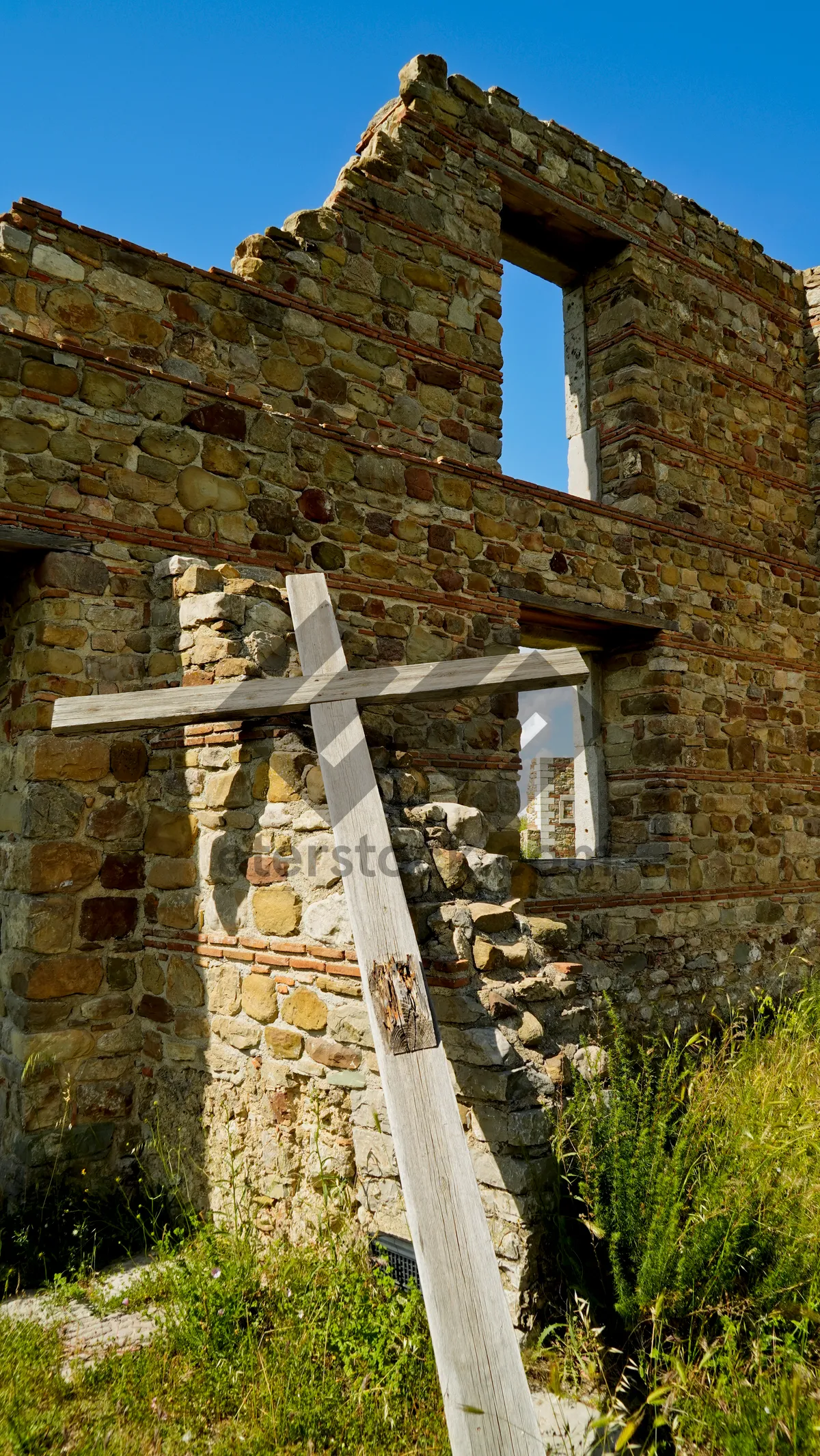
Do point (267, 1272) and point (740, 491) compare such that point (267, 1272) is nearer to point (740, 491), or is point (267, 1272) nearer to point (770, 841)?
point (770, 841)

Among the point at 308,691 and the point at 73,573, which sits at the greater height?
the point at 73,573

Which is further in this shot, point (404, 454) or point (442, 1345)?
point (404, 454)

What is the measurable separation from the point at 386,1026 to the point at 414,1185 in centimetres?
42

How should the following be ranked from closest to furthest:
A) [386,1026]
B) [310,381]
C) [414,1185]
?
[414,1185]
[386,1026]
[310,381]

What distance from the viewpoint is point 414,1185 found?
234cm

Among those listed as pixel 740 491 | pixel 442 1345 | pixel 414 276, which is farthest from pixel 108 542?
pixel 740 491

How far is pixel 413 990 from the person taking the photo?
2699 mm

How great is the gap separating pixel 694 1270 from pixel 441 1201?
0.87 m

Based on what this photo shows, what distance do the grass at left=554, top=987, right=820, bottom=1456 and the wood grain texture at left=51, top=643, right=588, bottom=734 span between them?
5.05ft

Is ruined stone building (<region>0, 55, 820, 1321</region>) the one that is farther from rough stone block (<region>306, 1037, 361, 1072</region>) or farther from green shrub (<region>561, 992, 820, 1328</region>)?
green shrub (<region>561, 992, 820, 1328</region>)

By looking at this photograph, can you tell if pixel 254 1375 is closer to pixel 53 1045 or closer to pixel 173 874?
pixel 53 1045

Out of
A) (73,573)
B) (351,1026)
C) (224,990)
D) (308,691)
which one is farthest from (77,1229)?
(73,573)

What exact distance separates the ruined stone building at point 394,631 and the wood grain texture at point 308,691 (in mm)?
232

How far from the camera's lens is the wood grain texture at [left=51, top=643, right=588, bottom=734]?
3.50 metres
